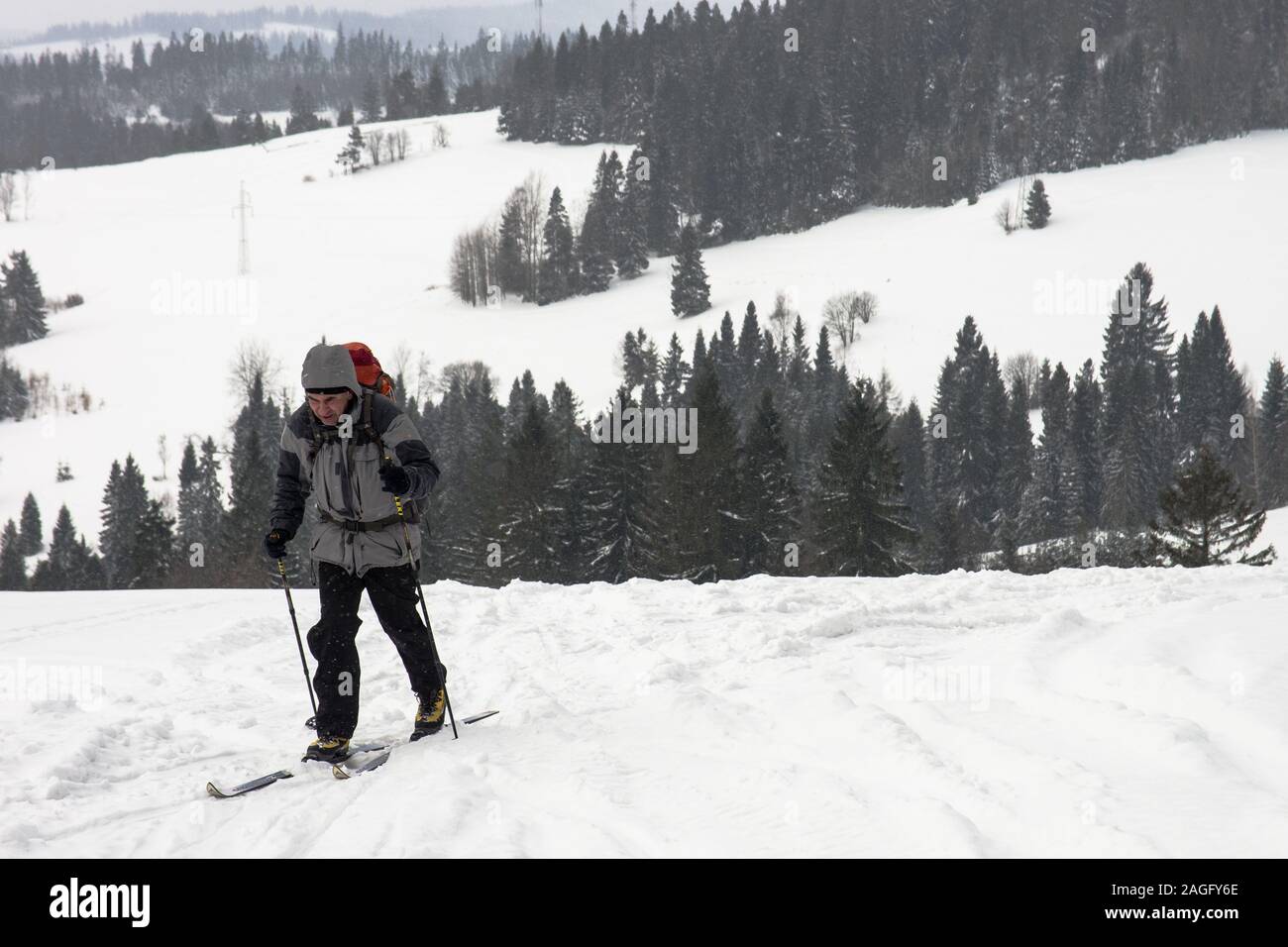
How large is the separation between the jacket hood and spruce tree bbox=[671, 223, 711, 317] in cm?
10354

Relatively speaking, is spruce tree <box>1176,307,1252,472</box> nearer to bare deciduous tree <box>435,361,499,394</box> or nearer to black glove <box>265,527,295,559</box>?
bare deciduous tree <box>435,361,499,394</box>

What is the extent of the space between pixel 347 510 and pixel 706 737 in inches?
87.4

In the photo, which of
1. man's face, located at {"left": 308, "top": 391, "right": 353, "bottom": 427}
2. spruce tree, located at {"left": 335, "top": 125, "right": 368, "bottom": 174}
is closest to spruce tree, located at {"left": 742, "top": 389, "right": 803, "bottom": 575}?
man's face, located at {"left": 308, "top": 391, "right": 353, "bottom": 427}

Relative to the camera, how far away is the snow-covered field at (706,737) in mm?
4043

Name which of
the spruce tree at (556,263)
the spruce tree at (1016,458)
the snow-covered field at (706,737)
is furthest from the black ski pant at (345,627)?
the spruce tree at (556,263)

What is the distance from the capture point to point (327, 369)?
5.22 m

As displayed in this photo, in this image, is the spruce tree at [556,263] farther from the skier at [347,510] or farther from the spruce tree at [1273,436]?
the skier at [347,510]

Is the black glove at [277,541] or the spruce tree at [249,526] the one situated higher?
the black glove at [277,541]

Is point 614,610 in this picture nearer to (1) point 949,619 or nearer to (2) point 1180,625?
(1) point 949,619

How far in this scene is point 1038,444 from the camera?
8306 cm

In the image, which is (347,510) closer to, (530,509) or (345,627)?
(345,627)

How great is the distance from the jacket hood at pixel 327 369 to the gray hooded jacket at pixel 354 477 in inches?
4.5

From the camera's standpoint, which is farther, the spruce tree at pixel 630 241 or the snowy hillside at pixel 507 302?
the spruce tree at pixel 630 241

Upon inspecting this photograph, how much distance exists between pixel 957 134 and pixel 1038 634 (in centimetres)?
14144
